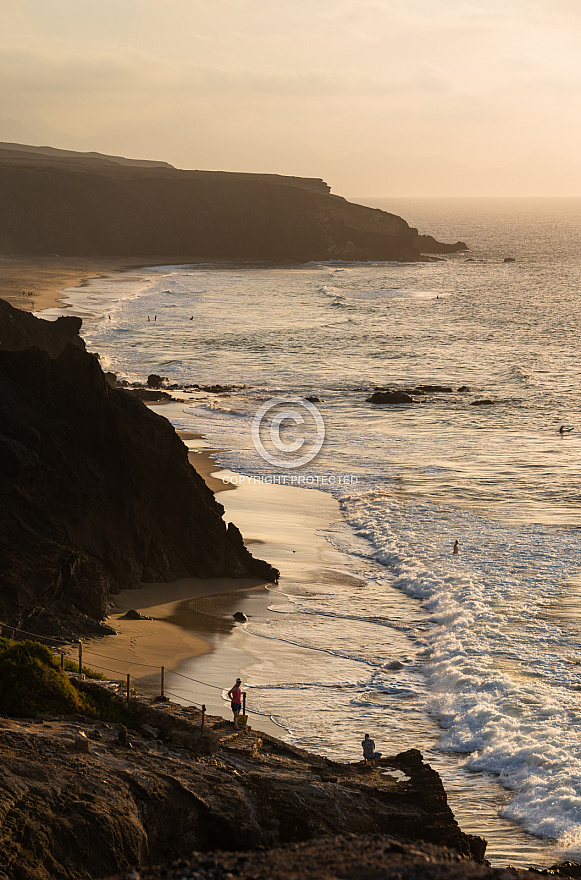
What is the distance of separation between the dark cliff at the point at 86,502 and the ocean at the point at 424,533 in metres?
2.95

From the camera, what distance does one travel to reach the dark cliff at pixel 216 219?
145 metres

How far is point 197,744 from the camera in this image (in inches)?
459

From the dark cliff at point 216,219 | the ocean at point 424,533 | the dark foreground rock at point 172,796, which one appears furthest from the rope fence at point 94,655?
the dark cliff at point 216,219

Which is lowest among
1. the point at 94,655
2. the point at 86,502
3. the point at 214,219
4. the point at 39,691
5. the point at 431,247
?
the point at 94,655

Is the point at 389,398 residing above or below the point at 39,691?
above

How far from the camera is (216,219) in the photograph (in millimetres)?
149750

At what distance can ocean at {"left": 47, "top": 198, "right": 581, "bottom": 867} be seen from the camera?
52.2ft

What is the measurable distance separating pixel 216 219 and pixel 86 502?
445ft

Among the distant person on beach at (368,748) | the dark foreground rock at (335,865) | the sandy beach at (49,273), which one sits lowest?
the distant person on beach at (368,748)

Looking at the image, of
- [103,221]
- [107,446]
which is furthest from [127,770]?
[103,221]

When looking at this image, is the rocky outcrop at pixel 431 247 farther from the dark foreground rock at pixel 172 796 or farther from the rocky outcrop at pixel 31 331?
the dark foreground rock at pixel 172 796

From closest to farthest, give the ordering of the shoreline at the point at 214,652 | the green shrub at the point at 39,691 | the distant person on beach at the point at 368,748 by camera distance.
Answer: the green shrub at the point at 39,691 < the distant person on beach at the point at 368,748 < the shoreline at the point at 214,652

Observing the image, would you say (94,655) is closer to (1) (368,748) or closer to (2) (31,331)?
(1) (368,748)

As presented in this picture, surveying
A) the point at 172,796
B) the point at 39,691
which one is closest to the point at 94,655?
the point at 39,691
